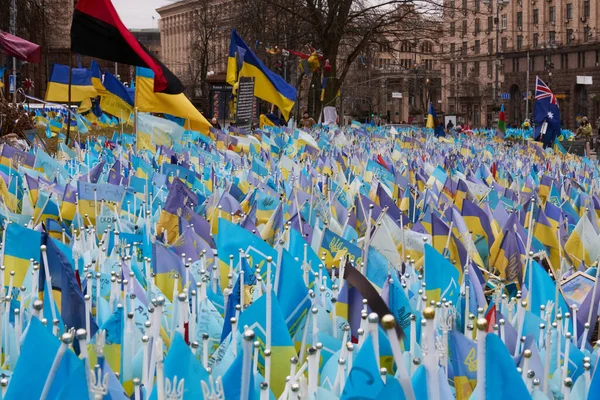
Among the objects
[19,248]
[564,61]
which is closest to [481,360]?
[19,248]

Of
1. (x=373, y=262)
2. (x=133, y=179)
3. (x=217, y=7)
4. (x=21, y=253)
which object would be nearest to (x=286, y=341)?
(x=373, y=262)

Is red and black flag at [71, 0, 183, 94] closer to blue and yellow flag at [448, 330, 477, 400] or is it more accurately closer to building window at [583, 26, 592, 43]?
blue and yellow flag at [448, 330, 477, 400]

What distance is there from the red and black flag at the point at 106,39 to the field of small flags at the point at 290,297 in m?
2.88

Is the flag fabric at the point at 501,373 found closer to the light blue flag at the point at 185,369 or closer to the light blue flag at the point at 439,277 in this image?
the light blue flag at the point at 185,369

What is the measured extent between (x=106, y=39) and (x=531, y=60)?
2860 inches

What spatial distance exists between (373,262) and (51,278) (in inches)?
55.6

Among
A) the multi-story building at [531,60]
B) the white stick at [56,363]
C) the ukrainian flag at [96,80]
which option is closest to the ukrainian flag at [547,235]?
the white stick at [56,363]

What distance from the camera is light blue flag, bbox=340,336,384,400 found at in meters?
2.18

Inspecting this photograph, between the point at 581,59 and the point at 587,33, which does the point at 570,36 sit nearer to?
the point at 587,33

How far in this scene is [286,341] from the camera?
260 cm

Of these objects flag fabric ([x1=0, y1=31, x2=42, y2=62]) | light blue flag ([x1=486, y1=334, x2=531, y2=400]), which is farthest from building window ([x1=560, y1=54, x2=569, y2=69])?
light blue flag ([x1=486, y1=334, x2=531, y2=400])

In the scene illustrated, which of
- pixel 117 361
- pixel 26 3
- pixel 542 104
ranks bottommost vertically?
pixel 117 361

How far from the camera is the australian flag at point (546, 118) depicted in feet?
55.5

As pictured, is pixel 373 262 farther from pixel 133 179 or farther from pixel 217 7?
pixel 217 7
